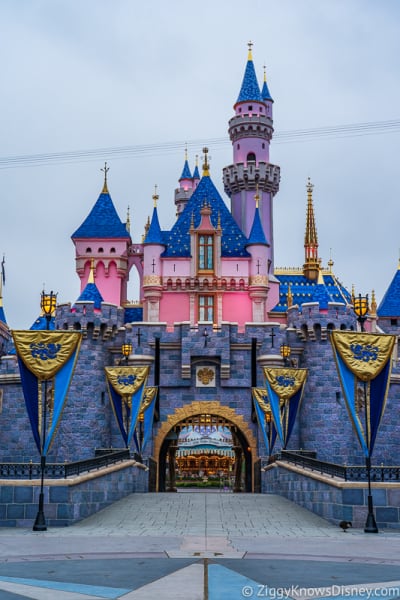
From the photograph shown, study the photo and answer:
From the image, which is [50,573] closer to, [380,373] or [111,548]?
[111,548]

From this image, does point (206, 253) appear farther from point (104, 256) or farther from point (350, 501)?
point (350, 501)

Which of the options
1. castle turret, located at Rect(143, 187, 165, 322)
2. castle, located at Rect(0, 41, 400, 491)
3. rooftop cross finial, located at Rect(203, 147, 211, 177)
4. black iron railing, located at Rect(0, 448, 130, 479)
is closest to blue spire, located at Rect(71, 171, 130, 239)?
castle turret, located at Rect(143, 187, 165, 322)

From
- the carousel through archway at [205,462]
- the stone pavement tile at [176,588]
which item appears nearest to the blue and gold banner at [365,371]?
the stone pavement tile at [176,588]

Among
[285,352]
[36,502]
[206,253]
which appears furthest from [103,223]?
[36,502]

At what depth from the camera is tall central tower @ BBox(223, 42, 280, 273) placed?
1928 inches

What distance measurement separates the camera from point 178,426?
119 feet

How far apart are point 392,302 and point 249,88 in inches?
661

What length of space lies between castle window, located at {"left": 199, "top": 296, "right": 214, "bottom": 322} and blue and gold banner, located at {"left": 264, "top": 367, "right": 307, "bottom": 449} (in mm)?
14454

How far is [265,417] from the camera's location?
3141 centimetres

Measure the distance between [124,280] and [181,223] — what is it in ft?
20.1

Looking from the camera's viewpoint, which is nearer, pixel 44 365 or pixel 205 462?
pixel 44 365

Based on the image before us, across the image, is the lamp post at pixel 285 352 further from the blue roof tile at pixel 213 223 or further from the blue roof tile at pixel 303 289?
the blue roof tile at pixel 303 289

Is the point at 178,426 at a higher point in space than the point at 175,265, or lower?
lower

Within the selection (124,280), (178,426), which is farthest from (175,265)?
(178,426)
